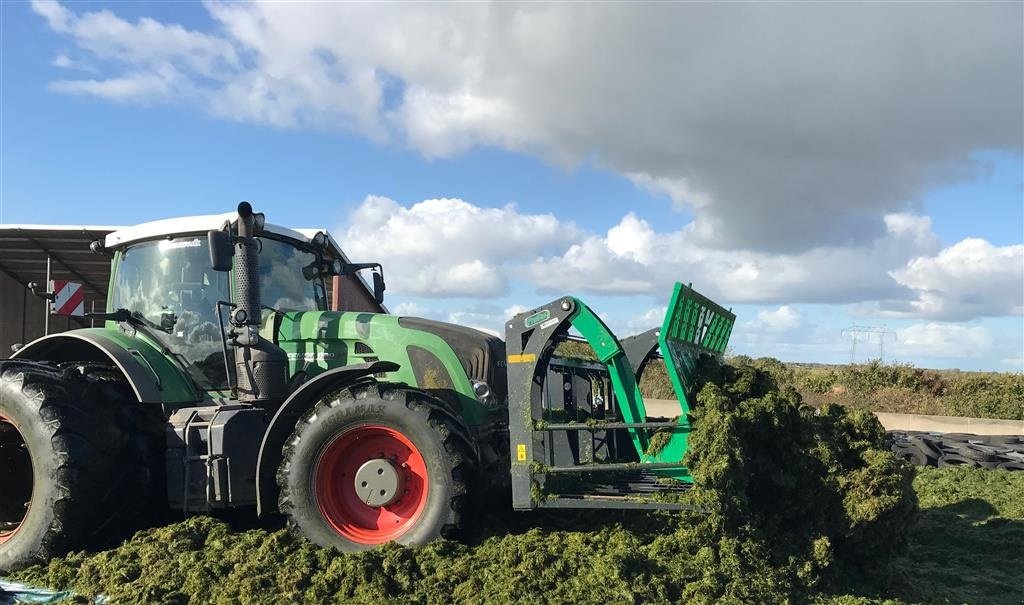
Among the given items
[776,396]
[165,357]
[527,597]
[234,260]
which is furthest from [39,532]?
[776,396]

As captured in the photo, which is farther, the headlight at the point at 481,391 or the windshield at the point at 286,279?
the windshield at the point at 286,279

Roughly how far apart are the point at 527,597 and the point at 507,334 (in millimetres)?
1594

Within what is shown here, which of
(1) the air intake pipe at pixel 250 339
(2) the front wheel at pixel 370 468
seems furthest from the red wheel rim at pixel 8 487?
(2) the front wheel at pixel 370 468

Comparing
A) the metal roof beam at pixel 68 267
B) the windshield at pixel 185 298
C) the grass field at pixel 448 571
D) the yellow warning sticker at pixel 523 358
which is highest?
the metal roof beam at pixel 68 267

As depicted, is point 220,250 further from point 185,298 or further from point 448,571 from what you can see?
point 448,571

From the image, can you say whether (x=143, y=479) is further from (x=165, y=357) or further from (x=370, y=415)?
(x=370, y=415)

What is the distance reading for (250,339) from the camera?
5367 mm

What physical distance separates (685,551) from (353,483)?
81.0 inches

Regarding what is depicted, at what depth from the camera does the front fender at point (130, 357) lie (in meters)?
5.28

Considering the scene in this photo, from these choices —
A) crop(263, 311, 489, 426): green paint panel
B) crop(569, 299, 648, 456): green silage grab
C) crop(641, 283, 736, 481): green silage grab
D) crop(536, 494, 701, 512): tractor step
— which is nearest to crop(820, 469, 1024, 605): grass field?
crop(536, 494, 701, 512): tractor step

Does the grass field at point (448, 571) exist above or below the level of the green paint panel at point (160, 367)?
below

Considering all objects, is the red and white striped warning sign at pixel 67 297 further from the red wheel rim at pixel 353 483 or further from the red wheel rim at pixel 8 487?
the red wheel rim at pixel 353 483

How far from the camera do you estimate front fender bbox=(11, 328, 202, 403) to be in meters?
5.28

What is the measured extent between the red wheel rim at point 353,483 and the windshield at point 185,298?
4.88 ft
